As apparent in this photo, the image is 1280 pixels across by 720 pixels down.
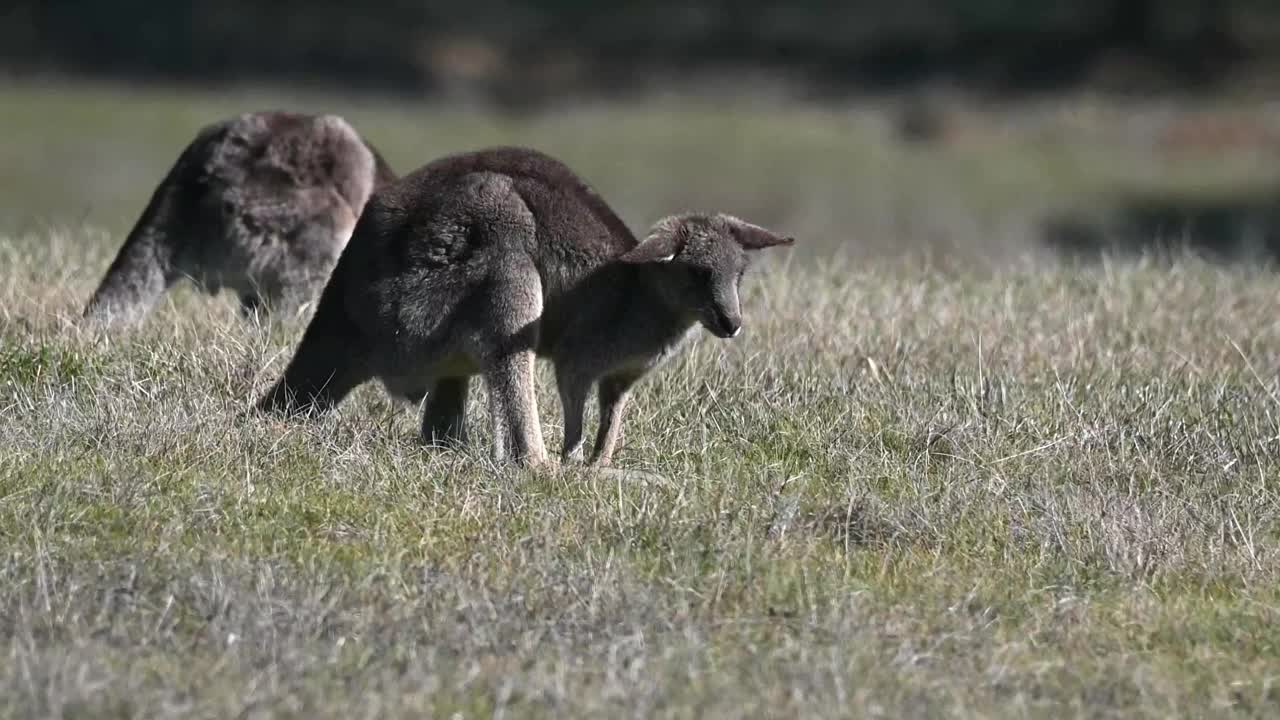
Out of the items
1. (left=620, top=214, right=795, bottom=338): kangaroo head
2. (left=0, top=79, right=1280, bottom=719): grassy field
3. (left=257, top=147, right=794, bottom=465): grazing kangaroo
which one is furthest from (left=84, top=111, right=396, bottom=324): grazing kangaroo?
(left=620, top=214, right=795, bottom=338): kangaroo head

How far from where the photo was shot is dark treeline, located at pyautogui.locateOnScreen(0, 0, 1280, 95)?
36969 mm

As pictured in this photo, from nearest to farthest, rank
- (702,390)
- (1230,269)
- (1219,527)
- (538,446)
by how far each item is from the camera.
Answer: (1219,527)
(538,446)
(702,390)
(1230,269)

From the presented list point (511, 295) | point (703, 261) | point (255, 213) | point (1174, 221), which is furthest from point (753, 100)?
point (511, 295)

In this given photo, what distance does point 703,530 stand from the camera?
6289mm

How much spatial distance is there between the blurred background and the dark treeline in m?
0.08

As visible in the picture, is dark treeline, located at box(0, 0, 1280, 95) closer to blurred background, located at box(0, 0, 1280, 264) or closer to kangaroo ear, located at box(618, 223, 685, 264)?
blurred background, located at box(0, 0, 1280, 264)

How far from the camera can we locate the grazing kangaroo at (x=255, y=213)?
9.77 meters

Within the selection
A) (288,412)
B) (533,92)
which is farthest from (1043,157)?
(288,412)

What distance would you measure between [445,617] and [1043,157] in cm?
2647

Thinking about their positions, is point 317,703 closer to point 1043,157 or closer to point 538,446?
point 538,446

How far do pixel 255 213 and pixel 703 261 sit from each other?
11.1ft

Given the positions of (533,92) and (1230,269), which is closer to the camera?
(1230,269)

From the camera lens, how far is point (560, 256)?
7.27 metres

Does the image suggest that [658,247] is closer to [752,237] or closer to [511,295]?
[752,237]
